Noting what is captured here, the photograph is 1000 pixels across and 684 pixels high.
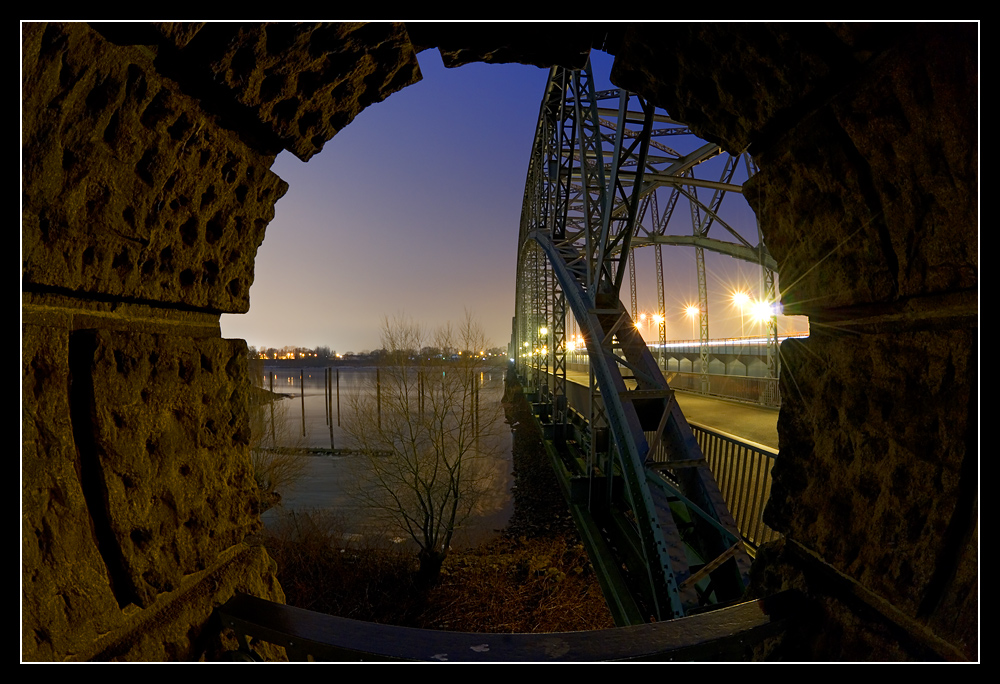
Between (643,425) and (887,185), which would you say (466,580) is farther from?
(887,185)

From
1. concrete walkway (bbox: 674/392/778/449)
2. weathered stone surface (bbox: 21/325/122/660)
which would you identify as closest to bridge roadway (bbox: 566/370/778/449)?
concrete walkway (bbox: 674/392/778/449)

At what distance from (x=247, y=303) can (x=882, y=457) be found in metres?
2.75

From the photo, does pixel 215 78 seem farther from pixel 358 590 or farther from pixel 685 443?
pixel 358 590

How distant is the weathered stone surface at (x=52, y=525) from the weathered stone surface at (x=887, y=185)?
8.89 ft

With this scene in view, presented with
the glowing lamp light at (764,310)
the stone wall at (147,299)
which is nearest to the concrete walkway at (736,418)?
the glowing lamp light at (764,310)

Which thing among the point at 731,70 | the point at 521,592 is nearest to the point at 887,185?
the point at 731,70

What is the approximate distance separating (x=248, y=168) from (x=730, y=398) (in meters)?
17.2

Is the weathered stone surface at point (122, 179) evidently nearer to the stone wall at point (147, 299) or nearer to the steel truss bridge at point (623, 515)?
the stone wall at point (147, 299)

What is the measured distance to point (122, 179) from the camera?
4.72ft

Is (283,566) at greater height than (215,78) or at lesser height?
lesser

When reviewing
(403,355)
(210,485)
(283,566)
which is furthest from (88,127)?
(403,355)

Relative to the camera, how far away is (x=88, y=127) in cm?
130

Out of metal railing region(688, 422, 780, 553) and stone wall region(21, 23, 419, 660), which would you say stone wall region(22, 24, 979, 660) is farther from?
metal railing region(688, 422, 780, 553)

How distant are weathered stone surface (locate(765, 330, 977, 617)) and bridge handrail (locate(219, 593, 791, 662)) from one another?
1.35 ft
